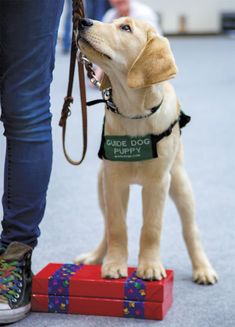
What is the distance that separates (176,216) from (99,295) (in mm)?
965

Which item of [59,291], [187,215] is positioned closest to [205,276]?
[187,215]

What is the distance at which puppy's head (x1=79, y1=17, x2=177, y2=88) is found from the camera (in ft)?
5.69

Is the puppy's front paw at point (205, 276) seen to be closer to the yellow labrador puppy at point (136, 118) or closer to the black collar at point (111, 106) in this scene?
the yellow labrador puppy at point (136, 118)

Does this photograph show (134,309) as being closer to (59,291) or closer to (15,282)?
(59,291)

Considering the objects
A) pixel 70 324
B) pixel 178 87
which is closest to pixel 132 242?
pixel 70 324

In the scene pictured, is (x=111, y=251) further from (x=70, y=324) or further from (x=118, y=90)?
(x=118, y=90)

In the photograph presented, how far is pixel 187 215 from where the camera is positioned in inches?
83.2

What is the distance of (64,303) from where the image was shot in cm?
181

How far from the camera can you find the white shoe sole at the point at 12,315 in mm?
1718

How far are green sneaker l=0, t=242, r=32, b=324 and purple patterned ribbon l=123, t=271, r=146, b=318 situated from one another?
0.26 metres

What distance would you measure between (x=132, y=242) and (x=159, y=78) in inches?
32.3

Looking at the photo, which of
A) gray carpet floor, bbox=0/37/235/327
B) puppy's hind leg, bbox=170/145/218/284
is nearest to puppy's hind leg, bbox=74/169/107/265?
gray carpet floor, bbox=0/37/235/327

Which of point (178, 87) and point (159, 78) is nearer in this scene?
point (159, 78)

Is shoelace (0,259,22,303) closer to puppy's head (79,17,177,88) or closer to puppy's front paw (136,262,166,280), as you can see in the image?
puppy's front paw (136,262,166,280)
